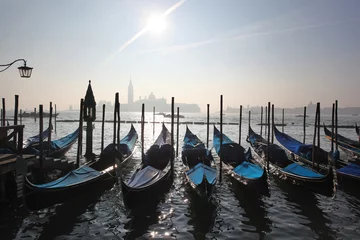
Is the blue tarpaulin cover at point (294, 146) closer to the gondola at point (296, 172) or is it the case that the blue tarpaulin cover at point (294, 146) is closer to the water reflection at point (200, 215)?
the gondola at point (296, 172)

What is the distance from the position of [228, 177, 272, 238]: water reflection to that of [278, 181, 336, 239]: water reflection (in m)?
0.94

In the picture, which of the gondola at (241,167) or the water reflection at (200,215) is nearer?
the water reflection at (200,215)

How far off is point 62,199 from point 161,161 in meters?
5.64

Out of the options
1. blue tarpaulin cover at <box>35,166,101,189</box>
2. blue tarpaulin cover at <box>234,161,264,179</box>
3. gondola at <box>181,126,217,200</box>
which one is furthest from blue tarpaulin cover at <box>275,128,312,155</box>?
blue tarpaulin cover at <box>35,166,101,189</box>

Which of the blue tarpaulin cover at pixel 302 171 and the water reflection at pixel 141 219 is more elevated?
the blue tarpaulin cover at pixel 302 171

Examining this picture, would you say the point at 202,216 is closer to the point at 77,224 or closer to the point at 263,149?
the point at 77,224

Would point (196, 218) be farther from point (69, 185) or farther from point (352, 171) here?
point (352, 171)

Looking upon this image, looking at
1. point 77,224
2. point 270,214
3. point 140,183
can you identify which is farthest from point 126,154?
point 270,214

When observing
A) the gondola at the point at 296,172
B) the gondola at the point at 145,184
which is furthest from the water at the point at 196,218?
the gondola at the point at 296,172

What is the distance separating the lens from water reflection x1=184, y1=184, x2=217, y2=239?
6.71 metres

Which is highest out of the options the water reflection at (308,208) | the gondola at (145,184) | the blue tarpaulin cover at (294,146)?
the blue tarpaulin cover at (294,146)

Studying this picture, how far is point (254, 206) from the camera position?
8438 millimetres

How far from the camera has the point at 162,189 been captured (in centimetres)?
949

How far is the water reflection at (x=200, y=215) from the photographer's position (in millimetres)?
6707
